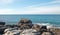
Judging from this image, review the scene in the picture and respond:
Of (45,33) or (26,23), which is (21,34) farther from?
(26,23)

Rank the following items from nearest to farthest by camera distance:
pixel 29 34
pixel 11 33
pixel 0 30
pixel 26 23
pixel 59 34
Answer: pixel 29 34
pixel 11 33
pixel 59 34
pixel 0 30
pixel 26 23

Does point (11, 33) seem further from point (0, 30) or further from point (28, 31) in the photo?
point (0, 30)

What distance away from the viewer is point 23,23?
27391 millimetres

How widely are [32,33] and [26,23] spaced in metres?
9.34

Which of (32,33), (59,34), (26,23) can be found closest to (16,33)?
(32,33)

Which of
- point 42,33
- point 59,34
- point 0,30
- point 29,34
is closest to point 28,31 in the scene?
point 29,34

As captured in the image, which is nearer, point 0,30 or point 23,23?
point 0,30

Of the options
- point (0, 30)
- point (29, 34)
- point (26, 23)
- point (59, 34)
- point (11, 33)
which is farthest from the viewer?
point (26, 23)

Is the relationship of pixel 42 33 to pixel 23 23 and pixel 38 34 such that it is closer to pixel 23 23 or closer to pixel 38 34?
pixel 38 34

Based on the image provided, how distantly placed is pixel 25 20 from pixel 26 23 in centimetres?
92

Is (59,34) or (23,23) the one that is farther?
Result: (23,23)

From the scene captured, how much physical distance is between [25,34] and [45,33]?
1961 mm

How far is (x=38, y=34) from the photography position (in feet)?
60.1

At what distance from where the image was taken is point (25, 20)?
28.0 m
